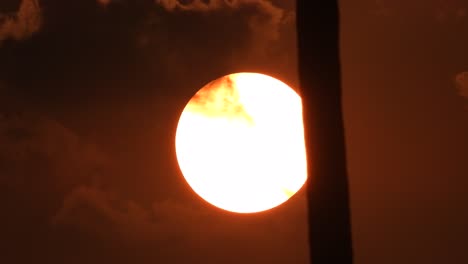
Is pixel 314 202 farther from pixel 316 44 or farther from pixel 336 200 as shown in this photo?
pixel 316 44

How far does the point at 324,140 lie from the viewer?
4016 mm

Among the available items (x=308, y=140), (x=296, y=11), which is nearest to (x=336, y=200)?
(x=308, y=140)

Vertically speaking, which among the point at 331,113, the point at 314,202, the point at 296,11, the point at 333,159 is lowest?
the point at 314,202

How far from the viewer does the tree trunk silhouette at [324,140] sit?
12.9 feet

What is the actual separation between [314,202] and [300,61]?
3.34ft

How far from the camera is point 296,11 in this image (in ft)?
14.2

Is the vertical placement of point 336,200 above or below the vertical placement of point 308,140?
below

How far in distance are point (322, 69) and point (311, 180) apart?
2.62 ft

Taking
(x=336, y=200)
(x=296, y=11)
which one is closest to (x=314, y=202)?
(x=336, y=200)

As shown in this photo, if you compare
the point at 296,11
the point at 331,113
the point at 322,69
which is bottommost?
the point at 331,113

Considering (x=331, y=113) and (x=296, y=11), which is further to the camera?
(x=296, y=11)

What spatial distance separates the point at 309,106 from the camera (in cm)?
404

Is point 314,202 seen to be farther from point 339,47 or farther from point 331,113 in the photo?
point 339,47

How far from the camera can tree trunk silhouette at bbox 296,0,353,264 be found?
12.9ft
